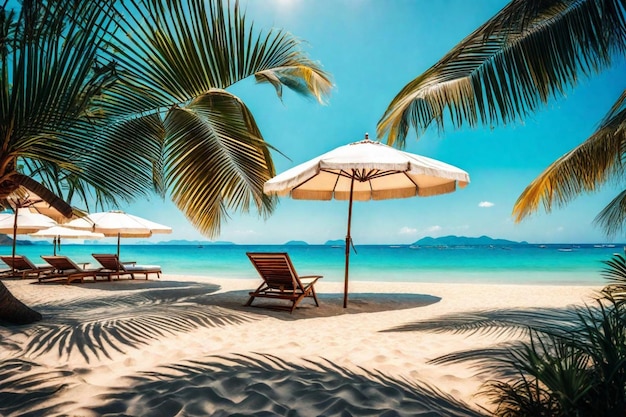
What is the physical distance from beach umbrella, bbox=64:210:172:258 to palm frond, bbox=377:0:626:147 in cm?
814

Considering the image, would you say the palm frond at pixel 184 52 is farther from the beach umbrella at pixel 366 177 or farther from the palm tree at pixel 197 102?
the beach umbrella at pixel 366 177

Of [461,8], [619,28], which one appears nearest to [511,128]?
[619,28]

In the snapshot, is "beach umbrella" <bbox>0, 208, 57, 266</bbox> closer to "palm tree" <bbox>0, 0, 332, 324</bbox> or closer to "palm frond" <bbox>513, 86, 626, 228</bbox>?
"palm tree" <bbox>0, 0, 332, 324</bbox>

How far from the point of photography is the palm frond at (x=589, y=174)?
18.7 feet

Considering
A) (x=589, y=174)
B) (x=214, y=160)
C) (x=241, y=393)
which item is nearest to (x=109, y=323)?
(x=214, y=160)

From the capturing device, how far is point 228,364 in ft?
8.98

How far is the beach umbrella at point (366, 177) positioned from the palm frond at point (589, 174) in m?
2.01

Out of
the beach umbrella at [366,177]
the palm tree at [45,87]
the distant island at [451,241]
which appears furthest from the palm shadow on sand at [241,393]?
the distant island at [451,241]

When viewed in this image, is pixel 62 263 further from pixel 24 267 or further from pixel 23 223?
pixel 23 223

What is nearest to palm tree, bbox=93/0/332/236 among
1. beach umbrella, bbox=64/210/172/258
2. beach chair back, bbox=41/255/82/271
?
beach umbrella, bbox=64/210/172/258

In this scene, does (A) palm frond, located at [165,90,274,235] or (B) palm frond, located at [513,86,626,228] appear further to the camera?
(B) palm frond, located at [513,86,626,228]

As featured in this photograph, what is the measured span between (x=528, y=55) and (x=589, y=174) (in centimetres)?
408

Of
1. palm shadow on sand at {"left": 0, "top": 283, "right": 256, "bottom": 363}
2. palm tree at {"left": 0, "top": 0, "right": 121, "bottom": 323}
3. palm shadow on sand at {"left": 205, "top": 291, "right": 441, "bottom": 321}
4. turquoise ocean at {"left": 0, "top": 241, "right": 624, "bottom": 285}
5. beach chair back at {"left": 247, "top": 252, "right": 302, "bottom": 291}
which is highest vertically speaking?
palm tree at {"left": 0, "top": 0, "right": 121, "bottom": 323}

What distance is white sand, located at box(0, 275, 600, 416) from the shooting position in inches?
81.1
